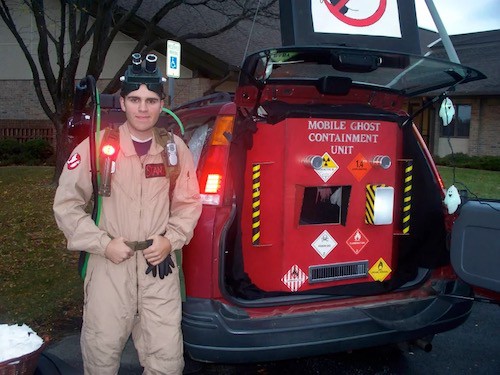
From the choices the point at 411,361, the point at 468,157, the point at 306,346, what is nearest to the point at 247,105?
the point at 306,346

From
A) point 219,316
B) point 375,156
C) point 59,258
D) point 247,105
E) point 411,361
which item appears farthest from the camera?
point 59,258

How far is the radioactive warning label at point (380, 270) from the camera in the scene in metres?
3.60

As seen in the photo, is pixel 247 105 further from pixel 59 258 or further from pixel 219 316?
pixel 59 258

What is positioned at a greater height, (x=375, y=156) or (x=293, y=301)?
(x=375, y=156)

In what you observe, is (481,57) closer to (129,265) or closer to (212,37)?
(212,37)

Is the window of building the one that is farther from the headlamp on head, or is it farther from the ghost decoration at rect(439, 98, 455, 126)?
the headlamp on head

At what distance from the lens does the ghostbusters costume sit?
2.79 meters

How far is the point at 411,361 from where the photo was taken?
3.96 m

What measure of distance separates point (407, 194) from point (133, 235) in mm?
1889

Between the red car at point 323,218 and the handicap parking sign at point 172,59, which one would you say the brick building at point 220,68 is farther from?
the red car at point 323,218

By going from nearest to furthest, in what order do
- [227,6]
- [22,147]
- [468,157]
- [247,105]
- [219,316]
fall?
[219,316], [247,105], [227,6], [22,147], [468,157]

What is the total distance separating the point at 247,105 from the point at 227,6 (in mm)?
12118

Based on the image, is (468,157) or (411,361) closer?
(411,361)

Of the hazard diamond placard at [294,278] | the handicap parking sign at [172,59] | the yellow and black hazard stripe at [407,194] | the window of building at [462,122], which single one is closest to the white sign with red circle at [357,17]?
the yellow and black hazard stripe at [407,194]
